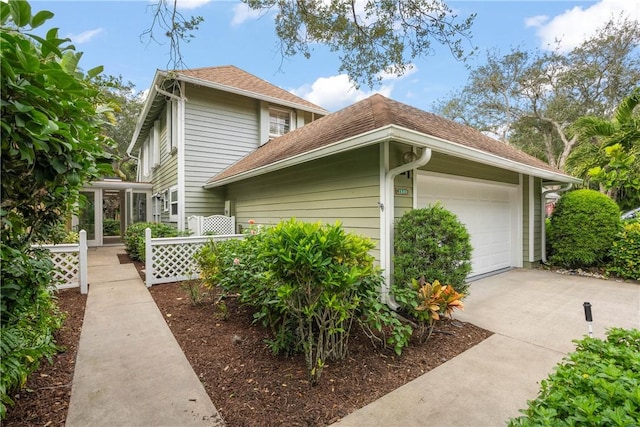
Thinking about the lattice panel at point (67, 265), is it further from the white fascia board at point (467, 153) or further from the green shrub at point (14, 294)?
the white fascia board at point (467, 153)

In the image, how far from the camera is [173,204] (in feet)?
31.7

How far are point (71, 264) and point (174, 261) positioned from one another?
175 cm

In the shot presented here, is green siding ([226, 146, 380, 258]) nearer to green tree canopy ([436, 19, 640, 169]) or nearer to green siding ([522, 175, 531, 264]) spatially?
green siding ([522, 175, 531, 264])

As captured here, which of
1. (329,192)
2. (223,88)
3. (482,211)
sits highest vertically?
(223,88)

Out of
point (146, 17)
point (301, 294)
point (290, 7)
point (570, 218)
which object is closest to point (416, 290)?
point (301, 294)

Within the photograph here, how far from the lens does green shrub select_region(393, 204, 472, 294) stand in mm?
3936

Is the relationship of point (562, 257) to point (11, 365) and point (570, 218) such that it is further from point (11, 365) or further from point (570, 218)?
point (11, 365)

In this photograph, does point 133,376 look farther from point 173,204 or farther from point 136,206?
point 136,206

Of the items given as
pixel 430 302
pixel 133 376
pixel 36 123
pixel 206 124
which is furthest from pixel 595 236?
pixel 206 124

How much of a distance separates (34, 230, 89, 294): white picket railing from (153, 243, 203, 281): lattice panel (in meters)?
1.16

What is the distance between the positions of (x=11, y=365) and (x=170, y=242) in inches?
196

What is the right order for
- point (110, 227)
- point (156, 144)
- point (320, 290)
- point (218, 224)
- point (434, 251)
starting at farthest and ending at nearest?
point (110, 227) → point (156, 144) → point (218, 224) → point (434, 251) → point (320, 290)

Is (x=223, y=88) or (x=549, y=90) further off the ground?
(x=549, y=90)

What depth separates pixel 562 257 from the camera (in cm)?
754
